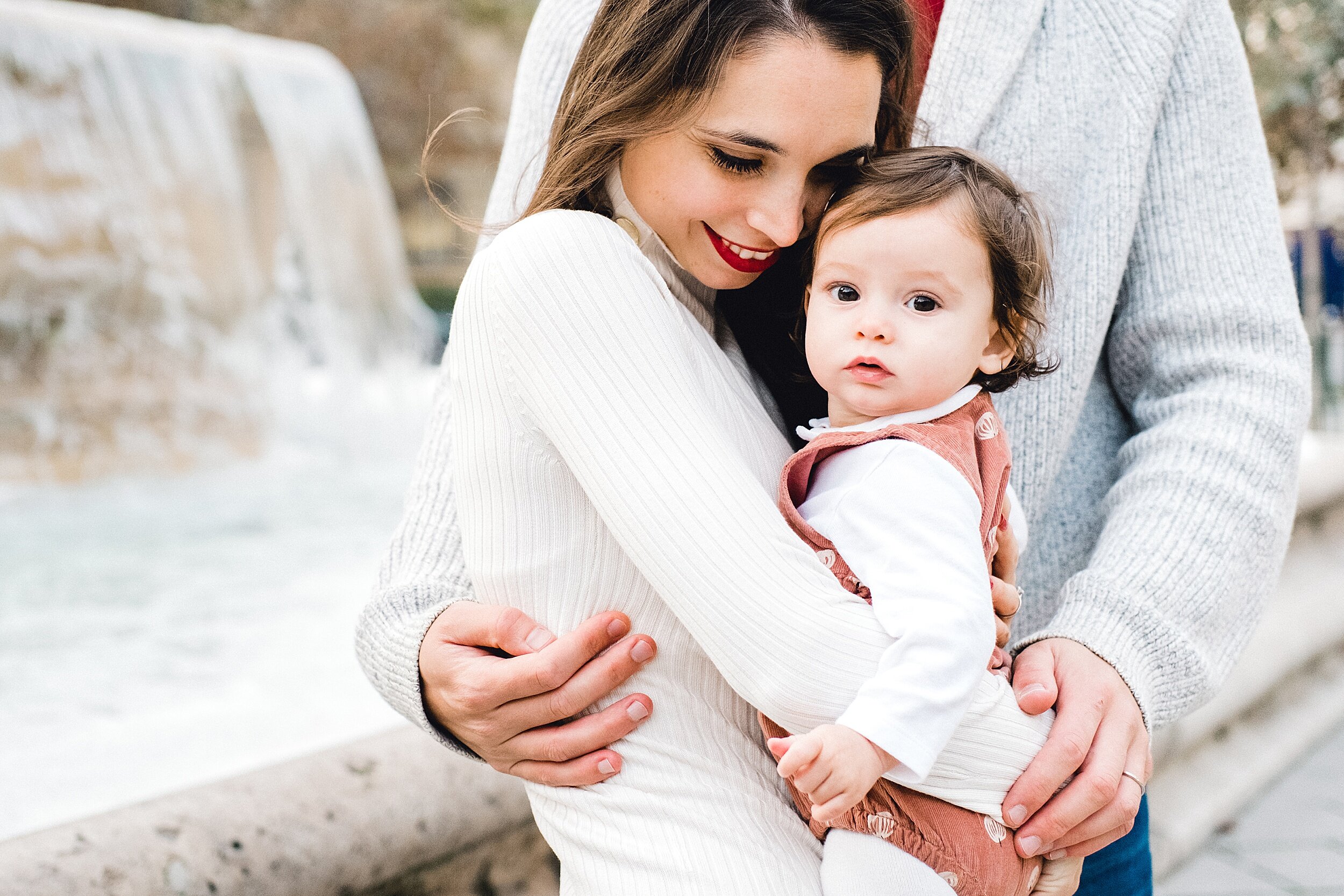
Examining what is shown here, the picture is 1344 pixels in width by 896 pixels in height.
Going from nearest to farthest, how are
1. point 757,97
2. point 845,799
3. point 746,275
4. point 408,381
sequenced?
point 845,799, point 757,97, point 746,275, point 408,381

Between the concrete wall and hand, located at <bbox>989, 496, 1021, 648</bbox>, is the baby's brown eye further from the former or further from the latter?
the concrete wall

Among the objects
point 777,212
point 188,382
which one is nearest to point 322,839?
point 777,212

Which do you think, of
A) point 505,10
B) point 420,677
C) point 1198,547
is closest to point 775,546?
point 420,677

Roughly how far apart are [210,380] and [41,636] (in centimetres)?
384

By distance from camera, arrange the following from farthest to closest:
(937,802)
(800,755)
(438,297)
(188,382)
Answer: (438,297) → (188,382) → (937,802) → (800,755)

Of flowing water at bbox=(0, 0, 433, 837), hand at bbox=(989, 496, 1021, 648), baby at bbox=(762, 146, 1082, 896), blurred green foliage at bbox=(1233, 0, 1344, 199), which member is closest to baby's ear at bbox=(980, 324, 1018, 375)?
baby at bbox=(762, 146, 1082, 896)

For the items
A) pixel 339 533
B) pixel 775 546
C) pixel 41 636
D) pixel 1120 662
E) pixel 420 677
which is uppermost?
pixel 775 546

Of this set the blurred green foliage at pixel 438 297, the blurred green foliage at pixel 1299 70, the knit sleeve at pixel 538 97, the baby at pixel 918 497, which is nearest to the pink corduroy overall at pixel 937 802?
the baby at pixel 918 497

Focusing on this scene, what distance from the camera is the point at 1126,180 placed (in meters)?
1.54

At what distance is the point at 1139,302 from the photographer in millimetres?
1611

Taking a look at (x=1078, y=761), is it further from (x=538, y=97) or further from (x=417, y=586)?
(x=538, y=97)

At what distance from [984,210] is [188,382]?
7.47 m

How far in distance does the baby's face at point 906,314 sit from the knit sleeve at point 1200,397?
0.38m

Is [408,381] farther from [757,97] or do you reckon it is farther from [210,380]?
[757,97]
